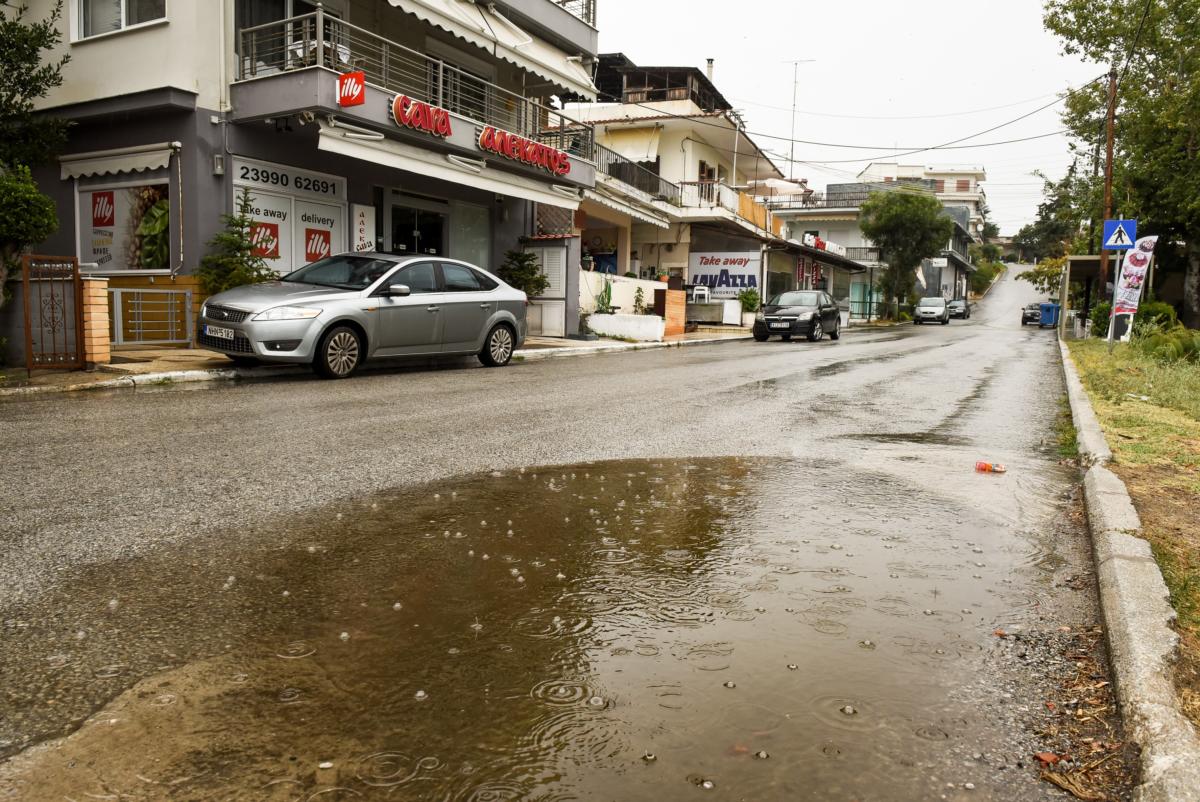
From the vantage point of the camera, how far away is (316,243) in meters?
16.6

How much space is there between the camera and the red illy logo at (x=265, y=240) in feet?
49.2

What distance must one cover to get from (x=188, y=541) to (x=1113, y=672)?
404 centimetres

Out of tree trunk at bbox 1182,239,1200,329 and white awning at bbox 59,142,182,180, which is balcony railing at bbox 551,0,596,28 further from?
tree trunk at bbox 1182,239,1200,329

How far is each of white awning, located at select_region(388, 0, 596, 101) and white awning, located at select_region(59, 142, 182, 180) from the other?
15.7ft

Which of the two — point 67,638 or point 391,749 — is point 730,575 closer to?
point 391,749

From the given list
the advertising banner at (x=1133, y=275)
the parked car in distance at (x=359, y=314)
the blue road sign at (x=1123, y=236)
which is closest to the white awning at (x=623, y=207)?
the parked car in distance at (x=359, y=314)

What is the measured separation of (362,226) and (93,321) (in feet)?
24.0

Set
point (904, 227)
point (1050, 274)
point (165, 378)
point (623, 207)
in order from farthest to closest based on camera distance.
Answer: point (1050, 274)
point (904, 227)
point (623, 207)
point (165, 378)

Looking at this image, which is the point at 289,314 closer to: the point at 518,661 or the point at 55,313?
the point at 55,313

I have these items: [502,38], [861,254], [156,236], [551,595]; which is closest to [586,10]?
[502,38]

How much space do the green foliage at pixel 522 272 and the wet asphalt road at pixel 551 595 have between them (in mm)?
13575

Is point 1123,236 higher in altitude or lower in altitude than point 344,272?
higher

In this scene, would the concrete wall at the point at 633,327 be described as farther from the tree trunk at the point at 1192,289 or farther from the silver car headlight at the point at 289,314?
the tree trunk at the point at 1192,289

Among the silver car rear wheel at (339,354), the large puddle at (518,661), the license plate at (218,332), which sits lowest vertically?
the large puddle at (518,661)
